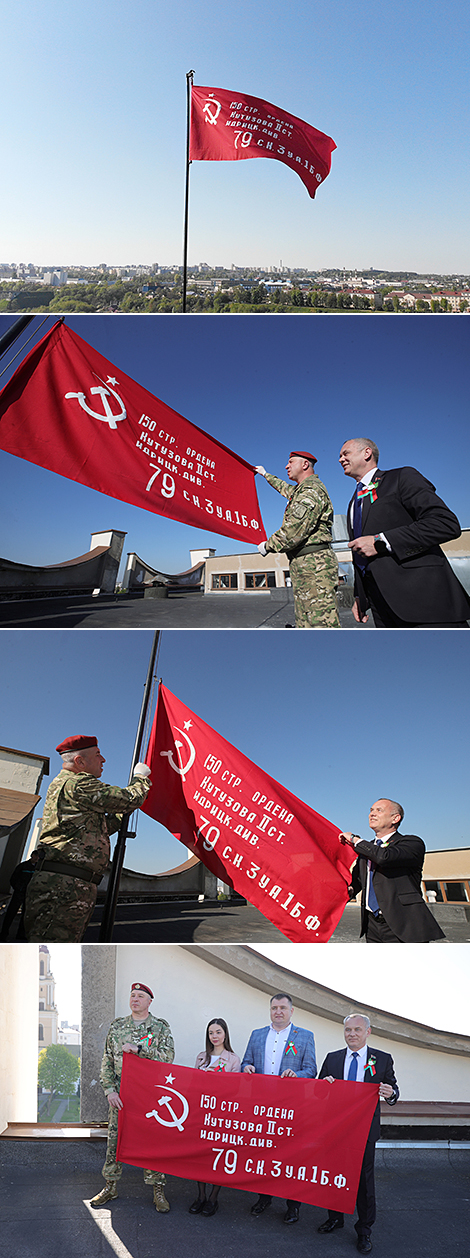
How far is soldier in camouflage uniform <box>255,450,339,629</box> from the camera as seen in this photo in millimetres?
3723

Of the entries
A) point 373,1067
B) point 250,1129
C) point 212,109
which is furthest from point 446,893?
point 212,109

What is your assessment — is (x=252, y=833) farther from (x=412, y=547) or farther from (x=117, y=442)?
(x=117, y=442)

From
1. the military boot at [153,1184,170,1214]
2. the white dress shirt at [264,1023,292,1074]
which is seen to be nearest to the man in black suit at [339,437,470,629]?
the white dress shirt at [264,1023,292,1074]

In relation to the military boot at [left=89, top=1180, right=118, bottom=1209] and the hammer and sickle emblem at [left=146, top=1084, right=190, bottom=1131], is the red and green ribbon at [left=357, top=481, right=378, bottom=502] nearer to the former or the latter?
the hammer and sickle emblem at [left=146, top=1084, right=190, bottom=1131]

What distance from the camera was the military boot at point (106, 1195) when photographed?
11.9ft

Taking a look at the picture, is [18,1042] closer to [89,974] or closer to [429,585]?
[89,974]

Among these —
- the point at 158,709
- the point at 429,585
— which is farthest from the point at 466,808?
the point at 158,709

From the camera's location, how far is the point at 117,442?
3.59 meters

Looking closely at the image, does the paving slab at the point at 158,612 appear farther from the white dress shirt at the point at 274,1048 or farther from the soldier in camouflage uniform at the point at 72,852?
the white dress shirt at the point at 274,1048

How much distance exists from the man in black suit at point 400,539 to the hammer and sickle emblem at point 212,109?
2.01m

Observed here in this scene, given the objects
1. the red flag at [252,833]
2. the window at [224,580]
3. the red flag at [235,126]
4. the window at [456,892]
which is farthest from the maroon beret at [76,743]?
the red flag at [235,126]

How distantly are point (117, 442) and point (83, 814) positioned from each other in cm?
191

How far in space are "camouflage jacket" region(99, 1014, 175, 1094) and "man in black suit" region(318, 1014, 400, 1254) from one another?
83 centimetres

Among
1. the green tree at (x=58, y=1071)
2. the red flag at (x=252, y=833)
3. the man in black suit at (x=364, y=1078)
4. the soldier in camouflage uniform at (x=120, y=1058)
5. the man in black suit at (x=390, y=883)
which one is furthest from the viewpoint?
the green tree at (x=58, y=1071)
